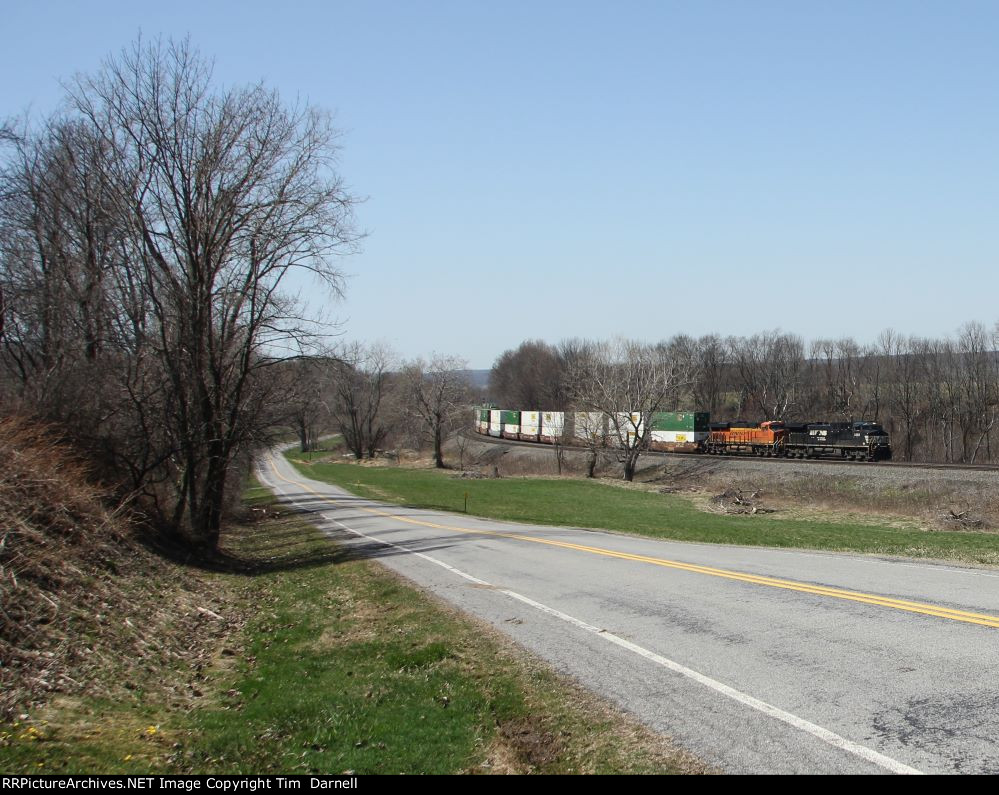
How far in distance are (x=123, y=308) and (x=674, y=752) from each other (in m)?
19.3

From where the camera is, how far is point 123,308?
65.5ft

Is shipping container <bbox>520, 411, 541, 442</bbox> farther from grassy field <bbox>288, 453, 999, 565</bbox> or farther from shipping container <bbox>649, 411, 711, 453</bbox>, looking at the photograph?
shipping container <bbox>649, 411, 711, 453</bbox>

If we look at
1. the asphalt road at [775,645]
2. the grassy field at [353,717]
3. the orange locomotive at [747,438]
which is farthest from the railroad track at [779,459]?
the grassy field at [353,717]

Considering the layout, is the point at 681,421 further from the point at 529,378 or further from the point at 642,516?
the point at 529,378

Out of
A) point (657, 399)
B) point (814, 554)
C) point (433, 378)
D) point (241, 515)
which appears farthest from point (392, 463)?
point (814, 554)

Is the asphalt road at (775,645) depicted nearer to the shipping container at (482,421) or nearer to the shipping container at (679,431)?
the shipping container at (679,431)

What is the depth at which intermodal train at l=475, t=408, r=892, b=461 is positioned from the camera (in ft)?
169

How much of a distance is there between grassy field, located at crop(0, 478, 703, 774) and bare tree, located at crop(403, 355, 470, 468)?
65315mm

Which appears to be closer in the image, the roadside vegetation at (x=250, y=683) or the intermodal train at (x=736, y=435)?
the roadside vegetation at (x=250, y=683)

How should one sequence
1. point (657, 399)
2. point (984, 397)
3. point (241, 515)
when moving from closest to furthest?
point (241, 515), point (657, 399), point (984, 397)

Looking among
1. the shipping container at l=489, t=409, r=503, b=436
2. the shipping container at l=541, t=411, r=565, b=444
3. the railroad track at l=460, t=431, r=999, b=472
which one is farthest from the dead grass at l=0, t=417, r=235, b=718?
the shipping container at l=489, t=409, r=503, b=436

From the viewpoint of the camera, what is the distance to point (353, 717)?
696cm

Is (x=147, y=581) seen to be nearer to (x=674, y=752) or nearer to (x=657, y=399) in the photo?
(x=674, y=752)

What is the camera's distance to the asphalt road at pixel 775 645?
211 inches
